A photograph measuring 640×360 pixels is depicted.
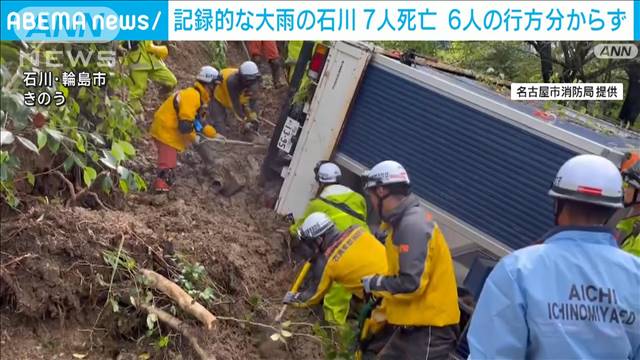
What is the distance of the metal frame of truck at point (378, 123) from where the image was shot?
484cm

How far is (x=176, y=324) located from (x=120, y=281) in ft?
1.36

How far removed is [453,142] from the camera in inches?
206

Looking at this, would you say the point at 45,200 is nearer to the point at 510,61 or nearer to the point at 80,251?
the point at 80,251

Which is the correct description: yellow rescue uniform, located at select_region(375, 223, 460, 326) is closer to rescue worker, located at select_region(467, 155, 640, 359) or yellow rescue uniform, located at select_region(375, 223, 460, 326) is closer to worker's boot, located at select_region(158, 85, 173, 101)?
rescue worker, located at select_region(467, 155, 640, 359)

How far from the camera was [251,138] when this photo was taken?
816cm

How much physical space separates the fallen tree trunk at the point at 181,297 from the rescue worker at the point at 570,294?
2.24 metres

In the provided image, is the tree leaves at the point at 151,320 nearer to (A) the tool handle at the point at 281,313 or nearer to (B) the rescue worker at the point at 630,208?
(A) the tool handle at the point at 281,313

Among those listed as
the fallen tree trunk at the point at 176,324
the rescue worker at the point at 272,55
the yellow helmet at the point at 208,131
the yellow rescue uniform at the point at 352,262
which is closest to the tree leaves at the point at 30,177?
the fallen tree trunk at the point at 176,324

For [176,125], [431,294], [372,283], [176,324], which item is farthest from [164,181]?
[431,294]

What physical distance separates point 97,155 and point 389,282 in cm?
185

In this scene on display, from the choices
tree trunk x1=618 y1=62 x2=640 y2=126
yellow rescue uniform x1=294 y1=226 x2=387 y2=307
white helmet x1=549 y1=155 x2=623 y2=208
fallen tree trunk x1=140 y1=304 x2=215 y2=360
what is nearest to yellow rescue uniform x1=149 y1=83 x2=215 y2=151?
yellow rescue uniform x1=294 y1=226 x2=387 y2=307

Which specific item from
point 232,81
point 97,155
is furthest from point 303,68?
point 97,155

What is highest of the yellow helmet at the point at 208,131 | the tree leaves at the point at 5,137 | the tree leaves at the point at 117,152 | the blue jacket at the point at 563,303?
the blue jacket at the point at 563,303

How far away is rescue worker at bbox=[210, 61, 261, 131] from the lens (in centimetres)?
771
